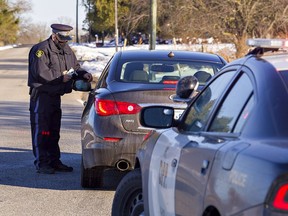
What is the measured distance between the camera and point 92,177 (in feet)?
27.5

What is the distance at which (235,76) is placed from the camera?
13.8 ft

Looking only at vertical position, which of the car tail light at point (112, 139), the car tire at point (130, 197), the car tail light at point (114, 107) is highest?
the car tail light at point (114, 107)

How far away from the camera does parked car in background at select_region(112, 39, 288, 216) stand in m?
3.13

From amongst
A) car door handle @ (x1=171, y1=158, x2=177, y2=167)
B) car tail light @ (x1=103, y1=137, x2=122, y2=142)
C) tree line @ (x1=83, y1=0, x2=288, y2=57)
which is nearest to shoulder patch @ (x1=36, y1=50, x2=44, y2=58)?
car tail light @ (x1=103, y1=137, x2=122, y2=142)

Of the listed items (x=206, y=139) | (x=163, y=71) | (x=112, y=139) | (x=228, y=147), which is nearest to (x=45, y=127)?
(x=163, y=71)

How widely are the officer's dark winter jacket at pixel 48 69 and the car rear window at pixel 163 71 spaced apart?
1242mm

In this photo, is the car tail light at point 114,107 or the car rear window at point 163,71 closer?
the car tail light at point 114,107

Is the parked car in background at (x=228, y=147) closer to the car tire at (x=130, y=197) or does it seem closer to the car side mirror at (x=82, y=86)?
the car tire at (x=130, y=197)

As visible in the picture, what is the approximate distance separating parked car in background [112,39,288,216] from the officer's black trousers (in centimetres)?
436

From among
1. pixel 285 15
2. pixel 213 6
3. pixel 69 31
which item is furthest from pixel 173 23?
pixel 69 31

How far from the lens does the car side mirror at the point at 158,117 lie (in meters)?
5.04

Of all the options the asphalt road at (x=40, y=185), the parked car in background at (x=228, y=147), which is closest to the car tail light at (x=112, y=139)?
the asphalt road at (x=40, y=185)

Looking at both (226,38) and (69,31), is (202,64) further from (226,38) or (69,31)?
(226,38)

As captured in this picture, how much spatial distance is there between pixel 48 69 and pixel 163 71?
5.51 ft
